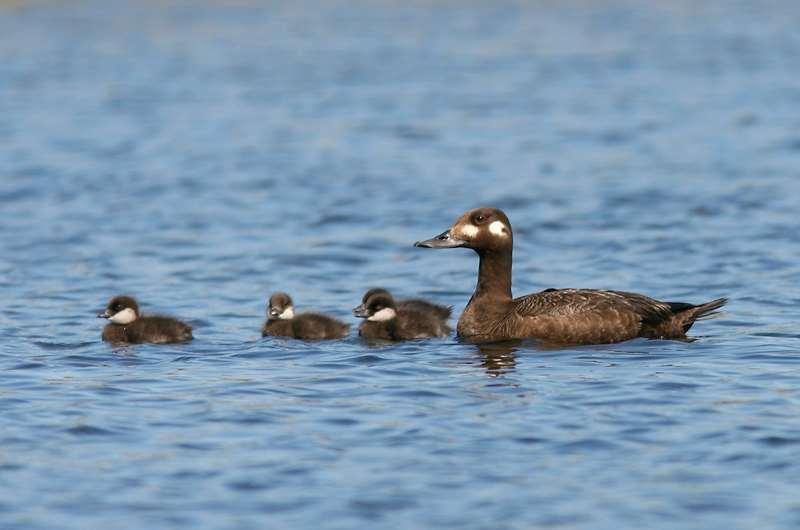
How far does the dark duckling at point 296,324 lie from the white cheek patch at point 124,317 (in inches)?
43.3

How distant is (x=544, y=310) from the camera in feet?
41.5

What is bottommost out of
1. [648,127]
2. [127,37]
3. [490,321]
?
[490,321]

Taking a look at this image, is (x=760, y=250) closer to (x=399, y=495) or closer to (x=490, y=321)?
(x=490, y=321)

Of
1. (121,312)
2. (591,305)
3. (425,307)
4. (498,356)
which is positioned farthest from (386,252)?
(498,356)

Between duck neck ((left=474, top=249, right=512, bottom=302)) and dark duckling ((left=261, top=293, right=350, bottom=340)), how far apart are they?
47.2 inches

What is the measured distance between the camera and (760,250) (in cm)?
1750

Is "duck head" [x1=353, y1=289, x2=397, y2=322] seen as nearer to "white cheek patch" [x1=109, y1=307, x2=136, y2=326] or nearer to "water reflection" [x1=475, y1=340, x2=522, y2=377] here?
"water reflection" [x1=475, y1=340, x2=522, y2=377]

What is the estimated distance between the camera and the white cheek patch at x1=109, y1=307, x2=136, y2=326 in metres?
13.2

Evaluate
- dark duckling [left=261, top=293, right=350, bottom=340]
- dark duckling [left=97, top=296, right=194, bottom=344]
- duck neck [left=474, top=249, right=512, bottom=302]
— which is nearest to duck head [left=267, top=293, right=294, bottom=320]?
dark duckling [left=261, top=293, right=350, bottom=340]

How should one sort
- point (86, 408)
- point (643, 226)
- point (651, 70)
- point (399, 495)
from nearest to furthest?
point (399, 495) < point (86, 408) < point (643, 226) < point (651, 70)

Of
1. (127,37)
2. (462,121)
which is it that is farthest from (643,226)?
(127,37)

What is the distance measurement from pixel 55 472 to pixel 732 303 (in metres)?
7.67

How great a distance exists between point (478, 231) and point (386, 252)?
494 cm

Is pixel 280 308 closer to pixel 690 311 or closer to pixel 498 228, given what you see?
pixel 498 228
